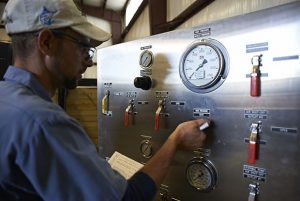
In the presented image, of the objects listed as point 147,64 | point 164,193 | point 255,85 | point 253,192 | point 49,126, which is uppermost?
point 147,64

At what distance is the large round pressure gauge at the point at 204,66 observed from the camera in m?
0.94

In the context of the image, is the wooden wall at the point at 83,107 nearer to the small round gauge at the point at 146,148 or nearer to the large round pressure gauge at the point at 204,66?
the small round gauge at the point at 146,148

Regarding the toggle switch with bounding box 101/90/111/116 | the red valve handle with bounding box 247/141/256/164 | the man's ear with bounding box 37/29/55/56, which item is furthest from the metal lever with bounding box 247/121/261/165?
the toggle switch with bounding box 101/90/111/116

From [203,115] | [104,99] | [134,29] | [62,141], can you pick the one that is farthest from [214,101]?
[134,29]

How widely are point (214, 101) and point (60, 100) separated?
1.68 meters

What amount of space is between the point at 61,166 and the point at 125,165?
635mm

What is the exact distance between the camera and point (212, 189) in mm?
987

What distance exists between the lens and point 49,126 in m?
0.64

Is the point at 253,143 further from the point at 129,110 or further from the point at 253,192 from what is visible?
the point at 129,110

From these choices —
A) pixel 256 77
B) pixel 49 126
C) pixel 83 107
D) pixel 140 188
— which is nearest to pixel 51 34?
pixel 49 126

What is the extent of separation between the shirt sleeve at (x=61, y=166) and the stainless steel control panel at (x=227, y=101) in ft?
1.43

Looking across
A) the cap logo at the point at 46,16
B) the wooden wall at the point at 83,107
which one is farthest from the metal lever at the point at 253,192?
the wooden wall at the point at 83,107

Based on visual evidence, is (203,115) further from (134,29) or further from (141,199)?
(134,29)

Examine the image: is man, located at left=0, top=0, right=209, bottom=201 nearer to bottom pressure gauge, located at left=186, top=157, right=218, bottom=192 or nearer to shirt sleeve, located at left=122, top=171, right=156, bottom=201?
shirt sleeve, located at left=122, top=171, right=156, bottom=201
